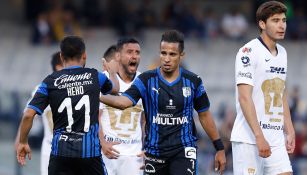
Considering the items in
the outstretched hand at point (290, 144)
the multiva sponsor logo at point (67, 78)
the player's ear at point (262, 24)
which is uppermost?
the player's ear at point (262, 24)

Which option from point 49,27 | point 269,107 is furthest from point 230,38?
point 269,107

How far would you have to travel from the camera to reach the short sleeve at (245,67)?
10.9 meters

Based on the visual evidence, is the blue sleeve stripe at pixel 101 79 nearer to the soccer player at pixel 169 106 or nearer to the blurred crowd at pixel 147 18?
the soccer player at pixel 169 106

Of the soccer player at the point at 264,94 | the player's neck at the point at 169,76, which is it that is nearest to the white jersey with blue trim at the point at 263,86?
the soccer player at the point at 264,94

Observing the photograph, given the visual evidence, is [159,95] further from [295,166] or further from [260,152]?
[295,166]

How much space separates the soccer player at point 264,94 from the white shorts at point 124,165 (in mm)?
1843

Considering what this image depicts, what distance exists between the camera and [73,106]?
10.6 meters

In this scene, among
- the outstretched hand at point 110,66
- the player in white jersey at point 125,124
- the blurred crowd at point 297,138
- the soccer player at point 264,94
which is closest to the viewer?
the soccer player at point 264,94

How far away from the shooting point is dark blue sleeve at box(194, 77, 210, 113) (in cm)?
1114

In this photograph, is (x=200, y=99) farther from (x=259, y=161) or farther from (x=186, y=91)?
(x=259, y=161)

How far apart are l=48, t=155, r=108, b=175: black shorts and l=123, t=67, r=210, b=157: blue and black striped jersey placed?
761mm

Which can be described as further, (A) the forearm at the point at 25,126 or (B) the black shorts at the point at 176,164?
(B) the black shorts at the point at 176,164

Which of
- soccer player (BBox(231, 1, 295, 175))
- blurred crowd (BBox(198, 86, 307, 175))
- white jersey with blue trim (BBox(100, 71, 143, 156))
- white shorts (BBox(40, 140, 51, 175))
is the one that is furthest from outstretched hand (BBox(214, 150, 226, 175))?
blurred crowd (BBox(198, 86, 307, 175))

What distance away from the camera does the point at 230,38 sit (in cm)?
3161
